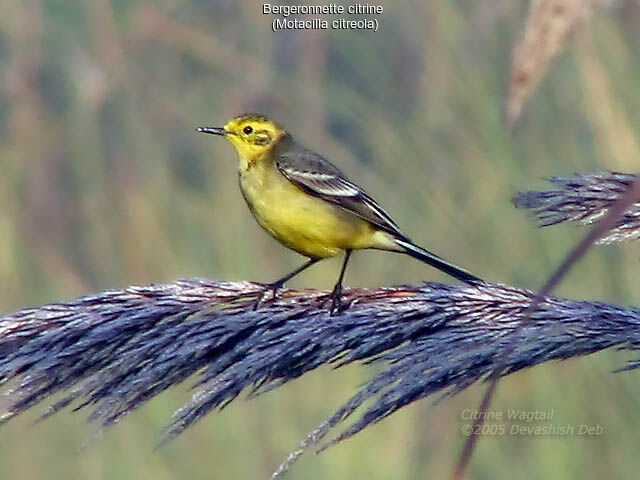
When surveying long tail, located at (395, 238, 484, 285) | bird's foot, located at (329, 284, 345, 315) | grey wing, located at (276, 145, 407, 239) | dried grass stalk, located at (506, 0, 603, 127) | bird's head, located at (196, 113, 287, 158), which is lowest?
long tail, located at (395, 238, 484, 285)

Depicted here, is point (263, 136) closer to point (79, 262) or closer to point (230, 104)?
point (230, 104)

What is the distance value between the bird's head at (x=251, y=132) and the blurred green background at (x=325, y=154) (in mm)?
379

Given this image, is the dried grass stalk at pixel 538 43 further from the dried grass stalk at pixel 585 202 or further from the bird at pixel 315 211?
the bird at pixel 315 211

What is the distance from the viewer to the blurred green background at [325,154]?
3502 millimetres

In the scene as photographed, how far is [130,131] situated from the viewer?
4832 millimetres

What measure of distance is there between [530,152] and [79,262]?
7.18ft

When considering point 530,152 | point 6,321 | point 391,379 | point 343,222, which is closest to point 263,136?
point 343,222

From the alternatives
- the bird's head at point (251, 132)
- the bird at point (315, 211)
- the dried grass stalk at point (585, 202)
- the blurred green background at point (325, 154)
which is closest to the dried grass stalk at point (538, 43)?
the dried grass stalk at point (585, 202)

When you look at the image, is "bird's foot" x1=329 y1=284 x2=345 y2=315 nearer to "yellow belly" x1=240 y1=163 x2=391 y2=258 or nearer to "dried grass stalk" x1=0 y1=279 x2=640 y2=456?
"dried grass stalk" x1=0 y1=279 x2=640 y2=456

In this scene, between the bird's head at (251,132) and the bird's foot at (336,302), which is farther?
the bird's head at (251,132)

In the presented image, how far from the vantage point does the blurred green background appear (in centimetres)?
350

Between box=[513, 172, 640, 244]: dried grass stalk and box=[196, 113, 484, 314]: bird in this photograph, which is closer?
box=[513, 172, 640, 244]: dried grass stalk

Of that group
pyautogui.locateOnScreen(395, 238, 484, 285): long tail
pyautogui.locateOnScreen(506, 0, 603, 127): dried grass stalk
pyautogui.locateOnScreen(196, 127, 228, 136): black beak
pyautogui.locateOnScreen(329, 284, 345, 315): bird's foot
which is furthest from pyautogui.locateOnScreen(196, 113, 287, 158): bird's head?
pyautogui.locateOnScreen(329, 284, 345, 315): bird's foot

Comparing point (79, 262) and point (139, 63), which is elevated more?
point (139, 63)
